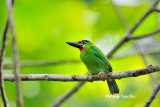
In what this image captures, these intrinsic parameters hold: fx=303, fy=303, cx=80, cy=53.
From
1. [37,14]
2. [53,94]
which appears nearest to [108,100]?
[53,94]

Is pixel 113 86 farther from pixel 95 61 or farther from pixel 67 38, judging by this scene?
pixel 67 38

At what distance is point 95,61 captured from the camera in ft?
13.0

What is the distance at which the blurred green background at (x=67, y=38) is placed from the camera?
489 cm

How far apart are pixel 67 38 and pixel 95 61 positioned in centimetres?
122

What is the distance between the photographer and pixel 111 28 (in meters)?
5.31

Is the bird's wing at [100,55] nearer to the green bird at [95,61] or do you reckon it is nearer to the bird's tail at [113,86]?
the green bird at [95,61]

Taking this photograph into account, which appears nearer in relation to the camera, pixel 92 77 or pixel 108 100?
pixel 92 77

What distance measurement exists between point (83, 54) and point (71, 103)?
1823 mm

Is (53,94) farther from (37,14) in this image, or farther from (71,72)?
(37,14)

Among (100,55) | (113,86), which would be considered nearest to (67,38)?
(100,55)

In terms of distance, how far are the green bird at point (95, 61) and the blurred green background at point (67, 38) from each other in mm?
784

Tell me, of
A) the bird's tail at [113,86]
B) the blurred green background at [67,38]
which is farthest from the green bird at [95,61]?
the blurred green background at [67,38]

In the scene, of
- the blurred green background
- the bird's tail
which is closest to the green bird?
the bird's tail

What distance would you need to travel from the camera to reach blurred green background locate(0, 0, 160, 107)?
489cm
